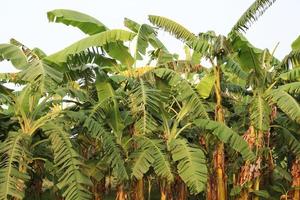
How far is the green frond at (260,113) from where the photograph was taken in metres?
Result: 7.37

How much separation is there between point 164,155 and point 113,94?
4.66 ft

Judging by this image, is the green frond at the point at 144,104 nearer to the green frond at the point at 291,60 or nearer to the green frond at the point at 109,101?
the green frond at the point at 109,101

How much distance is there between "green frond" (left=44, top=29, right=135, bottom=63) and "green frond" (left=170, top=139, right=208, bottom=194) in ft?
6.47

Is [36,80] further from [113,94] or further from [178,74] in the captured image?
[178,74]

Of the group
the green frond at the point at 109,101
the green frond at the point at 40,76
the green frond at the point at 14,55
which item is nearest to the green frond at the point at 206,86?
the green frond at the point at 109,101

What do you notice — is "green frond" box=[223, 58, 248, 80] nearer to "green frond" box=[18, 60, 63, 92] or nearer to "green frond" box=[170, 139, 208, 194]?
"green frond" box=[170, 139, 208, 194]

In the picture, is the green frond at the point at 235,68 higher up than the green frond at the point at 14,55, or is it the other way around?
the green frond at the point at 235,68

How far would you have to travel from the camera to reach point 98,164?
301 inches

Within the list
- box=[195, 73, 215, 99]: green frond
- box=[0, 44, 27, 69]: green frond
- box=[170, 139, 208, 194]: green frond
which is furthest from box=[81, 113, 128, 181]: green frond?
box=[195, 73, 215, 99]: green frond

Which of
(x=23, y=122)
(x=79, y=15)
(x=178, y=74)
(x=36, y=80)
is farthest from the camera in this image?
(x=79, y=15)

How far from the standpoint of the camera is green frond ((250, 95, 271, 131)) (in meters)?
7.37

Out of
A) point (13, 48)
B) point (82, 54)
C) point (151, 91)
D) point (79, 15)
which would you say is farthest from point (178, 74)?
point (13, 48)

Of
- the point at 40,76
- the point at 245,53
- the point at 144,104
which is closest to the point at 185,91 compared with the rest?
the point at 144,104

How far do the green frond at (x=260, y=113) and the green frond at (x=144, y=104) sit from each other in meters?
1.59
